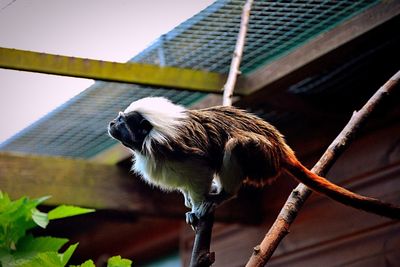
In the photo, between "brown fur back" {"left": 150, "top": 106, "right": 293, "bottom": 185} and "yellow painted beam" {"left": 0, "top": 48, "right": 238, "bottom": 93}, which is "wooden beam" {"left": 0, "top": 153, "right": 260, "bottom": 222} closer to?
"yellow painted beam" {"left": 0, "top": 48, "right": 238, "bottom": 93}

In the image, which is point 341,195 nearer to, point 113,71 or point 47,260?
point 47,260

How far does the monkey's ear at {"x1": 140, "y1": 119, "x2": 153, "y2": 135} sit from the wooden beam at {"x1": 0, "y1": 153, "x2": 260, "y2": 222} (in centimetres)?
96

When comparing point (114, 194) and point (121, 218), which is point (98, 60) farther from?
point (121, 218)

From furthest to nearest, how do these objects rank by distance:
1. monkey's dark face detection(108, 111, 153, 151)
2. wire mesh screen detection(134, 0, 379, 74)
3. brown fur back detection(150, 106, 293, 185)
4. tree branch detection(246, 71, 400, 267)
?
wire mesh screen detection(134, 0, 379, 74)
monkey's dark face detection(108, 111, 153, 151)
brown fur back detection(150, 106, 293, 185)
tree branch detection(246, 71, 400, 267)

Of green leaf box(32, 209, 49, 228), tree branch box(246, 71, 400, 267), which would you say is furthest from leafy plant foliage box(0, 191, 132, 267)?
tree branch box(246, 71, 400, 267)

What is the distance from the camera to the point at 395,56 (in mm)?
3355

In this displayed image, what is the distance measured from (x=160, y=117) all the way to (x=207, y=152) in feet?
0.73

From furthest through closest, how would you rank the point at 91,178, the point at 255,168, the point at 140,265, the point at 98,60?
the point at 140,265, the point at 91,178, the point at 98,60, the point at 255,168

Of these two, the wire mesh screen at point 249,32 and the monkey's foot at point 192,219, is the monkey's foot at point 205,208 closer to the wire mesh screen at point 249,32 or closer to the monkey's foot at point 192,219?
the monkey's foot at point 192,219

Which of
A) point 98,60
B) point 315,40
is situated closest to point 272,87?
point 315,40

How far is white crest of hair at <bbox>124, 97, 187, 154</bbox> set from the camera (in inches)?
103

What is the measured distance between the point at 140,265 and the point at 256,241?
135 centimetres

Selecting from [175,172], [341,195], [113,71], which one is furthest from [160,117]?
[341,195]

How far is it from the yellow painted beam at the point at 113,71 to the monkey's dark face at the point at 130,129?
1.14 ft
